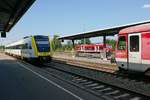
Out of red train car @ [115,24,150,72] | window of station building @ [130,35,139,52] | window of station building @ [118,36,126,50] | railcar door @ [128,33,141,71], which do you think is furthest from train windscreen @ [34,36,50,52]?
window of station building @ [130,35,139,52]

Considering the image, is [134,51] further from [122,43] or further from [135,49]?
[122,43]

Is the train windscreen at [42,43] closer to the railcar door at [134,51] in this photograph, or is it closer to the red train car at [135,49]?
the red train car at [135,49]

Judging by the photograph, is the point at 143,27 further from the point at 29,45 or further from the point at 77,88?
the point at 29,45

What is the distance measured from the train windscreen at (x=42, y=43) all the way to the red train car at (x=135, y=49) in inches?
541

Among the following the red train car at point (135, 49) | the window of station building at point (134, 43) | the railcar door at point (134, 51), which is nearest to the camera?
the red train car at point (135, 49)

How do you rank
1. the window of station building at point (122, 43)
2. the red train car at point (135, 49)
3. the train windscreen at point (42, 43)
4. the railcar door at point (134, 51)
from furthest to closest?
the train windscreen at point (42, 43)
the window of station building at point (122, 43)
the railcar door at point (134, 51)
the red train car at point (135, 49)

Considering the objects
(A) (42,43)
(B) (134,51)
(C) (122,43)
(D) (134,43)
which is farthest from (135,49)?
(A) (42,43)

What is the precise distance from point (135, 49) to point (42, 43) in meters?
16.6

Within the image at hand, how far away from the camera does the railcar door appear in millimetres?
17734

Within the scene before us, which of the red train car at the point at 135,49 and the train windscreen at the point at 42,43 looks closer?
the red train car at the point at 135,49

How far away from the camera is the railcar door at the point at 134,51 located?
698 inches

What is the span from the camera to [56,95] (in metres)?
13.0

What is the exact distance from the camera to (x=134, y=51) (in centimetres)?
1823

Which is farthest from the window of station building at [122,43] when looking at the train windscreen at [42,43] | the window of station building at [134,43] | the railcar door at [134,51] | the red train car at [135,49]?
the train windscreen at [42,43]
